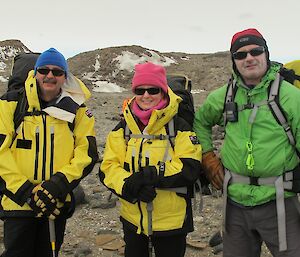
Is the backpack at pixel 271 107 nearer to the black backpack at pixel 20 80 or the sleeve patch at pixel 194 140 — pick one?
the sleeve patch at pixel 194 140

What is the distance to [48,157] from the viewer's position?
5.12 meters

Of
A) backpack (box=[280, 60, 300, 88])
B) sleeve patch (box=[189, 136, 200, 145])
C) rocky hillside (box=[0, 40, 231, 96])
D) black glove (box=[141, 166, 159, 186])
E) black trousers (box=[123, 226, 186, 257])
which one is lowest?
black trousers (box=[123, 226, 186, 257])

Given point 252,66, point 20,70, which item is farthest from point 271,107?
point 20,70

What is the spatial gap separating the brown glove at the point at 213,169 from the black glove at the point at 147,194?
830 mm

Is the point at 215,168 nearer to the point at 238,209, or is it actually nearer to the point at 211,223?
the point at 238,209

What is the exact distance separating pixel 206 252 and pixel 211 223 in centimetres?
137

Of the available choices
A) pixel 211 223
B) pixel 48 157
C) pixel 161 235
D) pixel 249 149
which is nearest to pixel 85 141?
pixel 48 157

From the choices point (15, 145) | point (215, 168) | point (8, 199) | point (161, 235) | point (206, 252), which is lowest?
point (206, 252)

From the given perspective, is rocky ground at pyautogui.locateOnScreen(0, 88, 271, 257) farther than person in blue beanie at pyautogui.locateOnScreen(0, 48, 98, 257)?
Yes

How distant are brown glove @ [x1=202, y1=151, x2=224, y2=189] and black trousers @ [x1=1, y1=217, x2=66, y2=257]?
1874 mm

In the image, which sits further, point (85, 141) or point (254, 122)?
point (85, 141)

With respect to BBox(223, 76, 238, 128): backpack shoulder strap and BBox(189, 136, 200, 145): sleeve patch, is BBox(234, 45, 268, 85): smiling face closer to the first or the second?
BBox(223, 76, 238, 128): backpack shoulder strap

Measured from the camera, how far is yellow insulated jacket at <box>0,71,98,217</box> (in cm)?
503

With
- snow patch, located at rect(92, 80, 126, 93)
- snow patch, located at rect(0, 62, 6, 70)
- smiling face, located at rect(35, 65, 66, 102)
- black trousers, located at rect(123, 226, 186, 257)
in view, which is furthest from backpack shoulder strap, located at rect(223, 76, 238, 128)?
snow patch, located at rect(0, 62, 6, 70)
